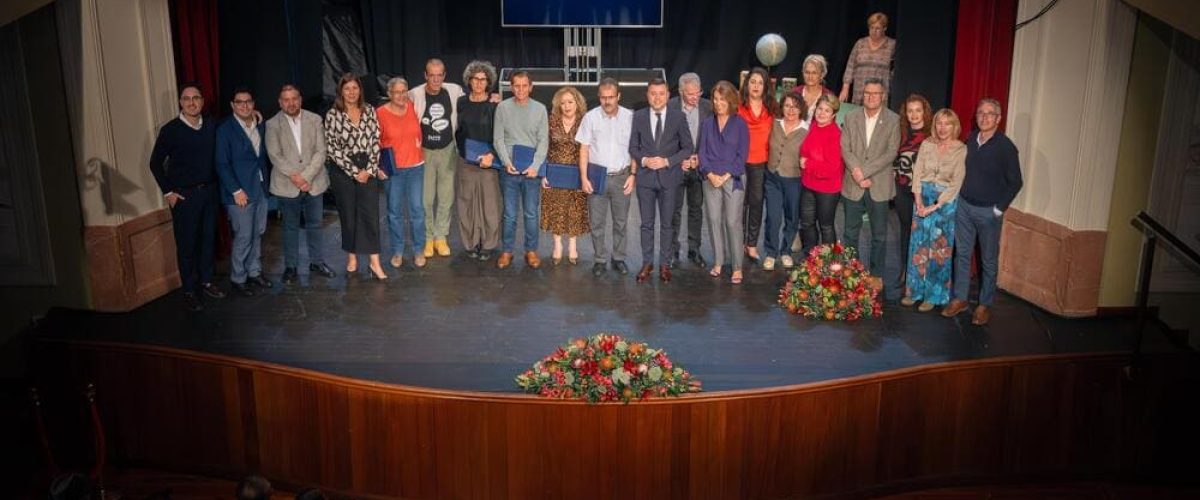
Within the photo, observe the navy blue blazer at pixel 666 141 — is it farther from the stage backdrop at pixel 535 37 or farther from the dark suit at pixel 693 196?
the stage backdrop at pixel 535 37

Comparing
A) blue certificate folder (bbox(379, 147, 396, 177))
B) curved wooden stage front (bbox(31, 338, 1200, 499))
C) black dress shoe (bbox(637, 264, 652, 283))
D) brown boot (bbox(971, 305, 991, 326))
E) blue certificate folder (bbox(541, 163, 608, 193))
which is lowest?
curved wooden stage front (bbox(31, 338, 1200, 499))

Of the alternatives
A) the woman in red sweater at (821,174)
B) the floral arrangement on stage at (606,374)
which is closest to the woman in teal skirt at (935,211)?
the woman in red sweater at (821,174)

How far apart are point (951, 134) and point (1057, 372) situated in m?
1.77

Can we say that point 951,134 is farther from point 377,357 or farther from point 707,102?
point 377,357

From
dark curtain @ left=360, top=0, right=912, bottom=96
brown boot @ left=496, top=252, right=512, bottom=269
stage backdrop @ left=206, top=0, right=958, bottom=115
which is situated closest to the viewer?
brown boot @ left=496, top=252, right=512, bottom=269

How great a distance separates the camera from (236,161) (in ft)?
23.0

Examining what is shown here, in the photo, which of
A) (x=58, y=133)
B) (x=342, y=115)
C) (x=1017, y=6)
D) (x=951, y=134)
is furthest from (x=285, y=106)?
(x=1017, y=6)

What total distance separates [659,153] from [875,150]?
4.61 feet

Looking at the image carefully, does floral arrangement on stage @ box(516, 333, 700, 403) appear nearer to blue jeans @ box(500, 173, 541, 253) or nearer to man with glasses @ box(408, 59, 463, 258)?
blue jeans @ box(500, 173, 541, 253)

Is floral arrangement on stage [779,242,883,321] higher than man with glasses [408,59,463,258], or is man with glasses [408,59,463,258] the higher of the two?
man with glasses [408,59,463,258]

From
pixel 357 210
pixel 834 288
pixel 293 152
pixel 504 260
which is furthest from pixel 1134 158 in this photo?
pixel 293 152

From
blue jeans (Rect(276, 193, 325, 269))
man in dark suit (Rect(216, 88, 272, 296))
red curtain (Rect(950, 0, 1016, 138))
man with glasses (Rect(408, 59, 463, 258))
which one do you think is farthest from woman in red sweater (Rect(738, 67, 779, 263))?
man in dark suit (Rect(216, 88, 272, 296))

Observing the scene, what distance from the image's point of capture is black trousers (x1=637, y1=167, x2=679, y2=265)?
732 cm

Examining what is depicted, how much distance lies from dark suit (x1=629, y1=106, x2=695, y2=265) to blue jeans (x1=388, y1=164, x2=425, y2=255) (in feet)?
5.23
